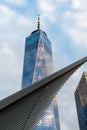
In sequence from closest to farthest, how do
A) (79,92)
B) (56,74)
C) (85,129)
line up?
(56,74) < (85,129) < (79,92)

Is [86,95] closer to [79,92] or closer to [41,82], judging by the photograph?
[79,92]

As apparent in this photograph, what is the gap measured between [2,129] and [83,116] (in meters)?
153

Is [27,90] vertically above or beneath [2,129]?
above

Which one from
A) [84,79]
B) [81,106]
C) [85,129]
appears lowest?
[85,129]

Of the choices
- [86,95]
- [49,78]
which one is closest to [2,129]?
[49,78]

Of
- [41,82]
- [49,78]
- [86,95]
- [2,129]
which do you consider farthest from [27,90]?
[86,95]

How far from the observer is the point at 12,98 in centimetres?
906

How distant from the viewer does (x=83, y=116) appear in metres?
162

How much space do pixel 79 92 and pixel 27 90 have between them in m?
170

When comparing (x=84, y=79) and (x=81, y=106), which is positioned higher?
(x=84, y=79)

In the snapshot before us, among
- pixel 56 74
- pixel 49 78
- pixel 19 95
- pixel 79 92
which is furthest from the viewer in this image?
pixel 79 92

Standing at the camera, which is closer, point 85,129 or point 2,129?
point 2,129

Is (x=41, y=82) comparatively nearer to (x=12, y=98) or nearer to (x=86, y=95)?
(x=12, y=98)

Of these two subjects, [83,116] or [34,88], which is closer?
[34,88]
